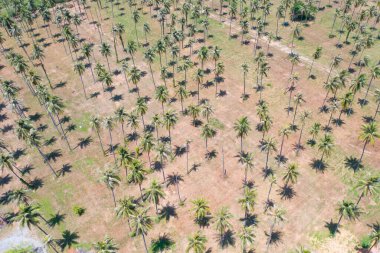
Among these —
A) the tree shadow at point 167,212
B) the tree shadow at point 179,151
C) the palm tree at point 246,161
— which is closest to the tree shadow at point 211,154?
the tree shadow at point 179,151

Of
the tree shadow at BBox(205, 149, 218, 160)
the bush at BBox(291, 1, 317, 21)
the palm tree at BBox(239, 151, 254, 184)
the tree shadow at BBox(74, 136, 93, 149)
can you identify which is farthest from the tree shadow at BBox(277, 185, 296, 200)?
the bush at BBox(291, 1, 317, 21)

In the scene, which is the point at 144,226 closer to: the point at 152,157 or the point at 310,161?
the point at 152,157

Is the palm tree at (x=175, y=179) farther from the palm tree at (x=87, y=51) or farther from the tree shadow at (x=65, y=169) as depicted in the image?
the palm tree at (x=87, y=51)

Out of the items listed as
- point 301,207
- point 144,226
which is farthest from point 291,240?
point 144,226

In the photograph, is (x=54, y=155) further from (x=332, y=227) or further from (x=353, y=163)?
(x=353, y=163)

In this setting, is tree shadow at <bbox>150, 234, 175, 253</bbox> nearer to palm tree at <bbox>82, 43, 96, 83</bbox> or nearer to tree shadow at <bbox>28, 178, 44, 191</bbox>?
tree shadow at <bbox>28, 178, 44, 191</bbox>
